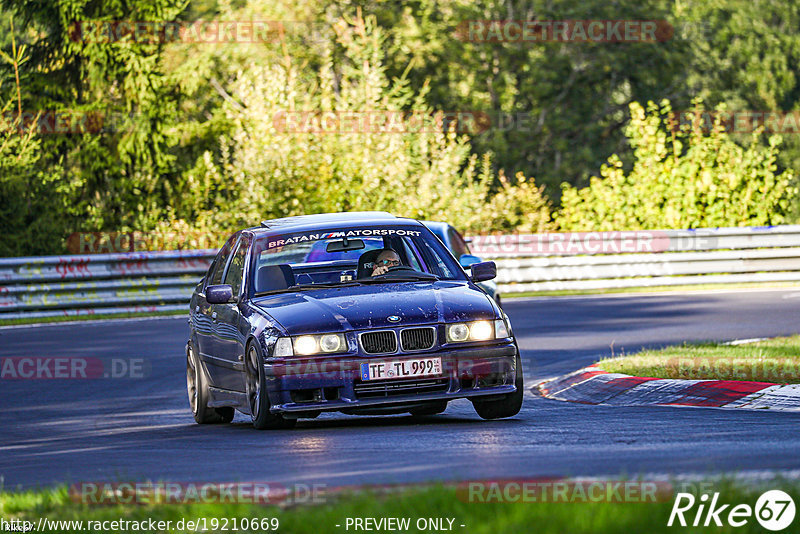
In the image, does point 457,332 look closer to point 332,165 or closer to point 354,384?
point 354,384

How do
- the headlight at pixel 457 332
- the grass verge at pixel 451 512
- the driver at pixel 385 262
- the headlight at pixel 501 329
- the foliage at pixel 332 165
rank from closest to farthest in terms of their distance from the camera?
the grass verge at pixel 451 512
the headlight at pixel 457 332
the headlight at pixel 501 329
the driver at pixel 385 262
the foliage at pixel 332 165

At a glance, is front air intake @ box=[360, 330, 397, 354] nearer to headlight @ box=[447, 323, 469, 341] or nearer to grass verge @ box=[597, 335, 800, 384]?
headlight @ box=[447, 323, 469, 341]

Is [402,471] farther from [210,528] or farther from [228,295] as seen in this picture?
[228,295]

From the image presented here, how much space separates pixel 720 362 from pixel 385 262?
3.61 meters

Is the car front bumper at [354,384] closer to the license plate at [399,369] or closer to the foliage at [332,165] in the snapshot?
the license plate at [399,369]

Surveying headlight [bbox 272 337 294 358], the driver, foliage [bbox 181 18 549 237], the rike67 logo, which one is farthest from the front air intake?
foliage [bbox 181 18 549 237]

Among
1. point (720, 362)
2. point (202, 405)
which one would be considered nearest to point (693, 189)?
point (720, 362)

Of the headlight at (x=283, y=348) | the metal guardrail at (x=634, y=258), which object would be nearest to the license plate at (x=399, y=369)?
the headlight at (x=283, y=348)

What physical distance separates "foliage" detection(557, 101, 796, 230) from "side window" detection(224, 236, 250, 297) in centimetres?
2072

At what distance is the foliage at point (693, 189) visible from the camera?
104 ft

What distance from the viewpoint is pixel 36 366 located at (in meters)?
17.2

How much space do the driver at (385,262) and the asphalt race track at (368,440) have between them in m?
1.15

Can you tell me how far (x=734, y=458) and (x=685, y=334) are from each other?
11.2 metres

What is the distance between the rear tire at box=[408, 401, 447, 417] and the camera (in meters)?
10.6
